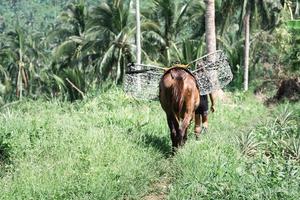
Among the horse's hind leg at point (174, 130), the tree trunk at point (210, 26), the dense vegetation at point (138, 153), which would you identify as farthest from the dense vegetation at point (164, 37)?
the horse's hind leg at point (174, 130)

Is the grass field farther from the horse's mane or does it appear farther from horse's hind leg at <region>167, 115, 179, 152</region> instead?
the horse's mane

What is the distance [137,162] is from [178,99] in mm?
1769

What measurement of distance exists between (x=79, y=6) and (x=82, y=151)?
27.5 meters

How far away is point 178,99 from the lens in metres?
8.30

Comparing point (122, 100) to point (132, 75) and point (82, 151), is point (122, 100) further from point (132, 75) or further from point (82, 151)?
point (82, 151)

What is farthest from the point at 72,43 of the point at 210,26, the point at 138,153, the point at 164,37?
the point at 138,153

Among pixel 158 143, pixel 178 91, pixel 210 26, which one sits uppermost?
pixel 210 26

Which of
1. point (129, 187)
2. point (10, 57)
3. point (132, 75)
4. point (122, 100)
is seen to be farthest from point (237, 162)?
point (10, 57)

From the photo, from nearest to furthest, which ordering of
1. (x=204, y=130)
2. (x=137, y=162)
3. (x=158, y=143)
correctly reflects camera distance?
(x=137, y=162), (x=158, y=143), (x=204, y=130)

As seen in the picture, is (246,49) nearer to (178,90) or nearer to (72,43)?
(72,43)

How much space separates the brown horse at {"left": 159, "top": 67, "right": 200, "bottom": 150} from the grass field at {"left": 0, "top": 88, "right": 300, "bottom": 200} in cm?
36

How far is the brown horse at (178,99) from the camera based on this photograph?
8305 mm

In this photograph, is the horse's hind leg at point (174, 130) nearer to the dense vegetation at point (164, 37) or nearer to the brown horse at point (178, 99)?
the brown horse at point (178, 99)

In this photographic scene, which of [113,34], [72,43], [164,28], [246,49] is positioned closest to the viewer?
[246,49]
